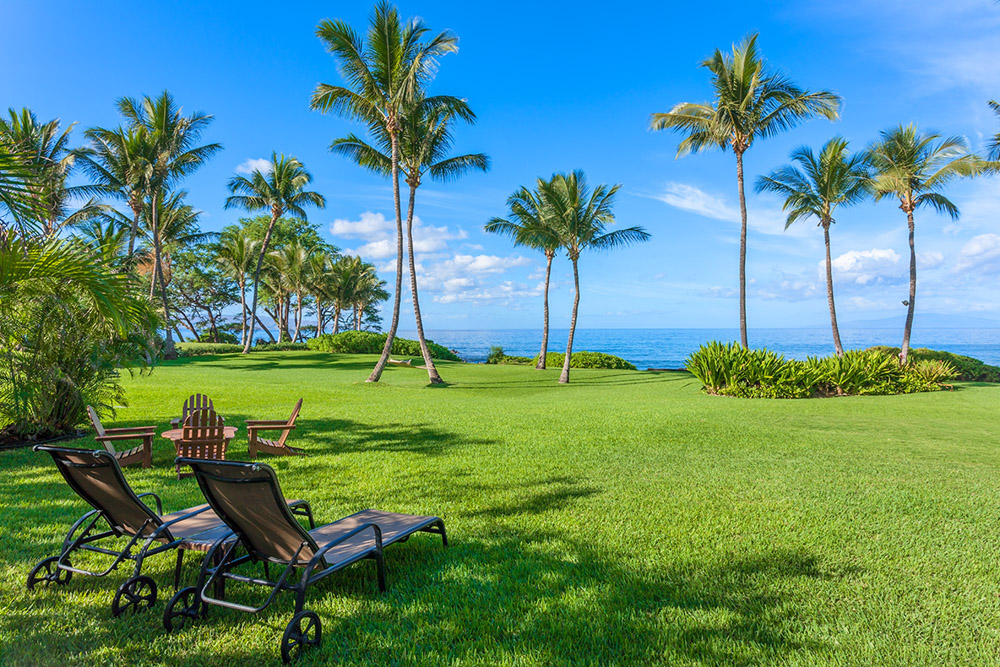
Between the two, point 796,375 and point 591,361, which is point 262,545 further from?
point 591,361

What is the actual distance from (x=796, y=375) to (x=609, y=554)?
1469 cm

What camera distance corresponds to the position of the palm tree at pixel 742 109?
62.8 ft

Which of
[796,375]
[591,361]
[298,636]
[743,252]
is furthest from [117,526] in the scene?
[591,361]

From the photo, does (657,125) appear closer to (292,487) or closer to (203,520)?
(292,487)

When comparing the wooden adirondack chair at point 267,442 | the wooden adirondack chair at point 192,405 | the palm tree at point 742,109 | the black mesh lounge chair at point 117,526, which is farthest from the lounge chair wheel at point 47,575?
the palm tree at point 742,109

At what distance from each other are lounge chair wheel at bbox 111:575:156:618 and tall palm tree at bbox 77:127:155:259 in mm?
27798

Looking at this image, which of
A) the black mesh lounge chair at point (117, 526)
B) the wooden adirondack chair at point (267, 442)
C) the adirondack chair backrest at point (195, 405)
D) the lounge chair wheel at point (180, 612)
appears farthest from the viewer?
the wooden adirondack chair at point (267, 442)

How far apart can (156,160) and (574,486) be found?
29.6 metres

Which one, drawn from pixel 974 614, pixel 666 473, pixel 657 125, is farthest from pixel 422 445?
pixel 657 125

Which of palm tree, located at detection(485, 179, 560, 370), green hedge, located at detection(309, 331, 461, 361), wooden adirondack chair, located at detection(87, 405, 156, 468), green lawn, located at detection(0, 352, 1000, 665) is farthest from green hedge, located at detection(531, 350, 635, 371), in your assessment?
wooden adirondack chair, located at detection(87, 405, 156, 468)

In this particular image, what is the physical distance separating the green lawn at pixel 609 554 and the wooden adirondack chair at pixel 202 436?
0.45 m

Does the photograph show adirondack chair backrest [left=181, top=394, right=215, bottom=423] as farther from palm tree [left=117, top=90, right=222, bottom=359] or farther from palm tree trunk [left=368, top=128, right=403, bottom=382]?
palm tree [left=117, top=90, right=222, bottom=359]

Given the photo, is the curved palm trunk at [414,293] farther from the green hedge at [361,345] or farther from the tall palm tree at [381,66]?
the green hedge at [361,345]

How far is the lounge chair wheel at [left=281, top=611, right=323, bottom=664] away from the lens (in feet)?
8.90
